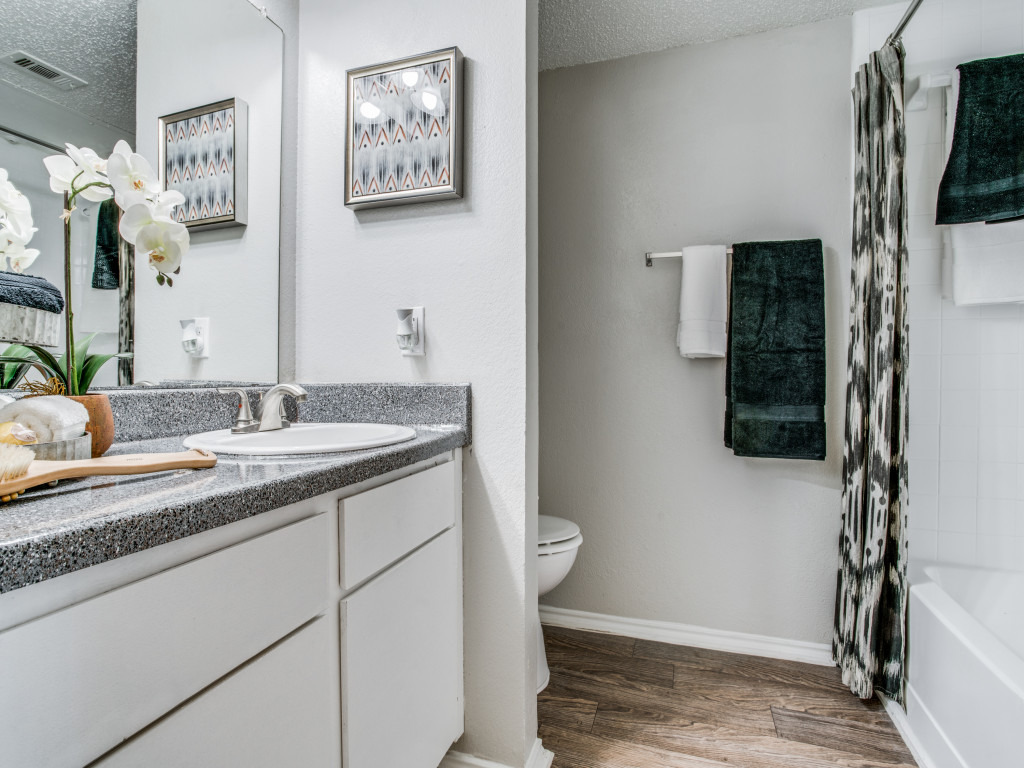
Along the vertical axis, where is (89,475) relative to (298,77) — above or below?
below

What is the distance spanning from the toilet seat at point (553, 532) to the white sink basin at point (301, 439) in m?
0.69

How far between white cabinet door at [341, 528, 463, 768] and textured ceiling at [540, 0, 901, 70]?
5.83ft

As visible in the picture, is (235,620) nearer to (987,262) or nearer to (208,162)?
(208,162)

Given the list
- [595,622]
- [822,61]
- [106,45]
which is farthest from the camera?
[595,622]

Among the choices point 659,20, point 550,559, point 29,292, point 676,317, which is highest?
point 659,20

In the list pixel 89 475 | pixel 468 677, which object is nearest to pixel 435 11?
pixel 89 475

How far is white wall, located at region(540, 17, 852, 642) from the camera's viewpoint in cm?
186

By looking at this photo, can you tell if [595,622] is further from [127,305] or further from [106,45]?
[106,45]

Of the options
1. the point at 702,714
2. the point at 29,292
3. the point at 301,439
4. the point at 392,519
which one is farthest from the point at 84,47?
the point at 702,714

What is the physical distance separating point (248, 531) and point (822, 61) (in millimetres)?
2276

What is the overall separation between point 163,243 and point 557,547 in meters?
1.30

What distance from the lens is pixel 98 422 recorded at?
0.86 meters

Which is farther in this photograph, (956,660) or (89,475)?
(956,660)

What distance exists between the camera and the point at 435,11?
4.46 feet
